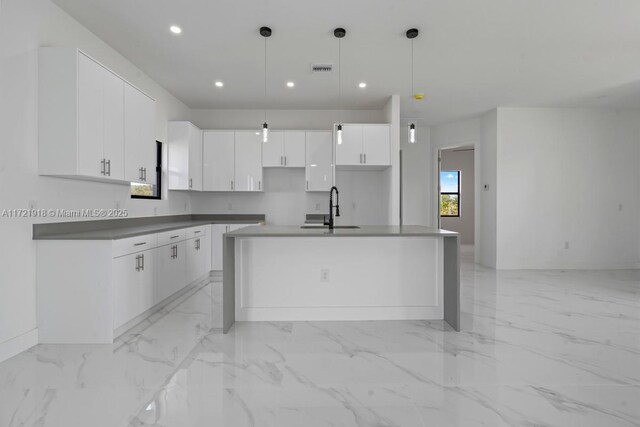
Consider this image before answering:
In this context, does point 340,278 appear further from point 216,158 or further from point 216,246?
point 216,158

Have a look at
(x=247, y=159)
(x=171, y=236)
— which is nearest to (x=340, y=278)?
(x=171, y=236)

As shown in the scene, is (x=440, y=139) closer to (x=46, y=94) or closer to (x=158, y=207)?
(x=158, y=207)

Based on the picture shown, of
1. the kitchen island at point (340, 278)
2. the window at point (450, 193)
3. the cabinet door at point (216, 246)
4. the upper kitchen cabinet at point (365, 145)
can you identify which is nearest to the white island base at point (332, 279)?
the kitchen island at point (340, 278)

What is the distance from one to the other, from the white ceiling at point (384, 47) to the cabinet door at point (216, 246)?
206cm

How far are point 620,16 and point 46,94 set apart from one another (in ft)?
16.3

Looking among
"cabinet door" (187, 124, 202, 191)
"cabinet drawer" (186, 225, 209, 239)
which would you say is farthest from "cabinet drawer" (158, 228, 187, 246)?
"cabinet door" (187, 124, 202, 191)

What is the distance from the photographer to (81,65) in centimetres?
265

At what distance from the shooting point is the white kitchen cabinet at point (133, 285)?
8.80 ft

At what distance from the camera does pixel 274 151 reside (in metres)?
5.47

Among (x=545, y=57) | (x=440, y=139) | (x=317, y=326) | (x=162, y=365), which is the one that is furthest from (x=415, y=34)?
(x=440, y=139)

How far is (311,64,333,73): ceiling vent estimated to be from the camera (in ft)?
13.4

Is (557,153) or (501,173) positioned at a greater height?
(557,153)

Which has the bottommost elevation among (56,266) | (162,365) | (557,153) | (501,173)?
(162,365)

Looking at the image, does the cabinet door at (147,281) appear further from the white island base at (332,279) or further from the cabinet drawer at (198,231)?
the cabinet drawer at (198,231)
